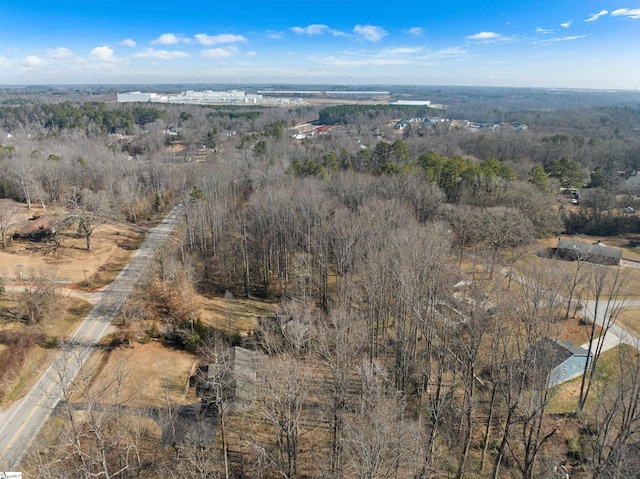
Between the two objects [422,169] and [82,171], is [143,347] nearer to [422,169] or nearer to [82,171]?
[422,169]

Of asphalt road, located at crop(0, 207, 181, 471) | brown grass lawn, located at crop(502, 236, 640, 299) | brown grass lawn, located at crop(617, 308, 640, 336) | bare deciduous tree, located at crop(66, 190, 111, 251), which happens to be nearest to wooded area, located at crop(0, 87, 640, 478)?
bare deciduous tree, located at crop(66, 190, 111, 251)

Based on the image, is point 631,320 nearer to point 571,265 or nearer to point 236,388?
point 571,265

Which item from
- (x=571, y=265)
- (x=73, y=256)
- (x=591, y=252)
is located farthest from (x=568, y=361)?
(x=73, y=256)

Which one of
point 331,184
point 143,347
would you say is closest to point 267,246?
A: point 331,184

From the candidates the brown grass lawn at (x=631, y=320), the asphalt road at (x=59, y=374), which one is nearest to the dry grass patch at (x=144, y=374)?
the asphalt road at (x=59, y=374)

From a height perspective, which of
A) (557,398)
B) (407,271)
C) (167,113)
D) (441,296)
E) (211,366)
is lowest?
(557,398)

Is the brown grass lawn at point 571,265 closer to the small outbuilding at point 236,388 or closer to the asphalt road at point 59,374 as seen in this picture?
the small outbuilding at point 236,388
